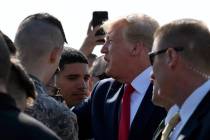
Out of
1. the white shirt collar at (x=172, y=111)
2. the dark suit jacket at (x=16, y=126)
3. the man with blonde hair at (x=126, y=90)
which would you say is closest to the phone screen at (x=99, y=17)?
the man with blonde hair at (x=126, y=90)

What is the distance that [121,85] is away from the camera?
5840mm

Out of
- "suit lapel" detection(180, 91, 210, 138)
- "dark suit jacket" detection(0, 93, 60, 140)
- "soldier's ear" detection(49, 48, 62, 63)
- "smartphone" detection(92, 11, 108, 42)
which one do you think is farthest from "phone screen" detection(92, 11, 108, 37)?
"dark suit jacket" detection(0, 93, 60, 140)

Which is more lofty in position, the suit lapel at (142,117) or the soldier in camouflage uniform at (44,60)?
the soldier in camouflage uniform at (44,60)

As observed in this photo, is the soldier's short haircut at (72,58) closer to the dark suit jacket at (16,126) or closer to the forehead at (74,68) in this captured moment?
the forehead at (74,68)

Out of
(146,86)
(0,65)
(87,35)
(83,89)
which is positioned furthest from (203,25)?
(87,35)

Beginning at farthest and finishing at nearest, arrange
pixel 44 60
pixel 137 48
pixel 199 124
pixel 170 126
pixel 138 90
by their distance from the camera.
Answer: pixel 137 48
pixel 138 90
pixel 44 60
pixel 170 126
pixel 199 124

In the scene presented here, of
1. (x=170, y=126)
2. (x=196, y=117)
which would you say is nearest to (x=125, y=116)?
(x=170, y=126)

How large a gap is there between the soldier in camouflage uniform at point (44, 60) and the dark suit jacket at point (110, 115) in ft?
2.93

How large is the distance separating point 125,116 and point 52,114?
1273 millimetres

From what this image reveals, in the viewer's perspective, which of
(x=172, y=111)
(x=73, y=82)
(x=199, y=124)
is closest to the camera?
(x=199, y=124)

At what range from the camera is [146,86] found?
5.59 metres

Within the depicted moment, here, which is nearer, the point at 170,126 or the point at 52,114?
the point at 52,114

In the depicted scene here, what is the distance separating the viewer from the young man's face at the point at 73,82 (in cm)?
707

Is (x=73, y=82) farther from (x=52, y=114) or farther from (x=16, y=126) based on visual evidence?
(x=16, y=126)
